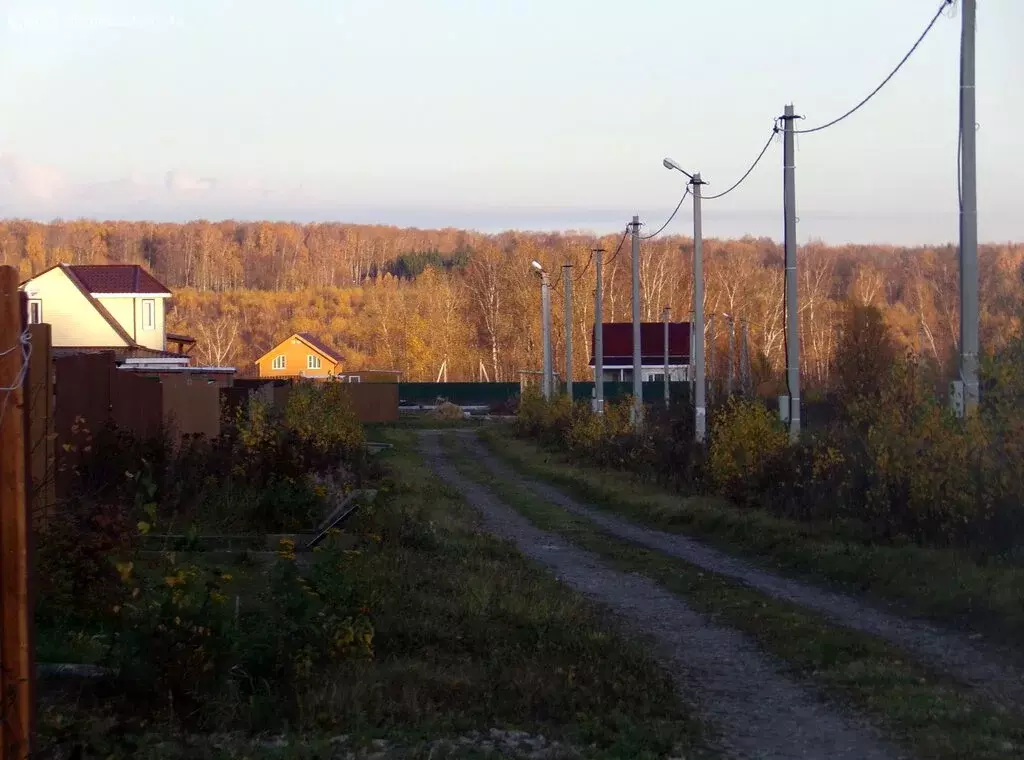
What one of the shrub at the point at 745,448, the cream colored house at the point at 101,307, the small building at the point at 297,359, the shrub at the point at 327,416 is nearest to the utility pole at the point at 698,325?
the shrub at the point at 745,448

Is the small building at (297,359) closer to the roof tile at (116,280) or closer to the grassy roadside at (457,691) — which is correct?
the roof tile at (116,280)

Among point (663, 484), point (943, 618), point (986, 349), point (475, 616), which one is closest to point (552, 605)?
point (475, 616)

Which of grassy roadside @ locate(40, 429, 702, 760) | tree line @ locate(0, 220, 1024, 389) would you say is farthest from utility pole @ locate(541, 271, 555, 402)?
grassy roadside @ locate(40, 429, 702, 760)

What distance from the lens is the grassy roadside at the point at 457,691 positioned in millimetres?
5734

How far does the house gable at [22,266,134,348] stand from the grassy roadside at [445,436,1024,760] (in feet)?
123

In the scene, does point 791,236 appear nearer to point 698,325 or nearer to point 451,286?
point 698,325

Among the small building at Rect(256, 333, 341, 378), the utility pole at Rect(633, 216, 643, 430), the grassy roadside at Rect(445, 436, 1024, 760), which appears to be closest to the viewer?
the grassy roadside at Rect(445, 436, 1024, 760)

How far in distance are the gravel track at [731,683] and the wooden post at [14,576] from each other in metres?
3.44

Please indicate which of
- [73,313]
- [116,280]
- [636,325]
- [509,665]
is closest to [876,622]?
[509,665]

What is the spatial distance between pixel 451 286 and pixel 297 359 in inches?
875

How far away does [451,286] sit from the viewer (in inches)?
4257

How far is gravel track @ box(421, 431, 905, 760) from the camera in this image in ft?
20.4

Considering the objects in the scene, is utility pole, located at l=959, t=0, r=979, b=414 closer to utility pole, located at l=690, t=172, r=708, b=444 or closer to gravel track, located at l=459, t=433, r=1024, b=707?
gravel track, located at l=459, t=433, r=1024, b=707

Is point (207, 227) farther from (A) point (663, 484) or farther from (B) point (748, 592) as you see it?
(B) point (748, 592)
